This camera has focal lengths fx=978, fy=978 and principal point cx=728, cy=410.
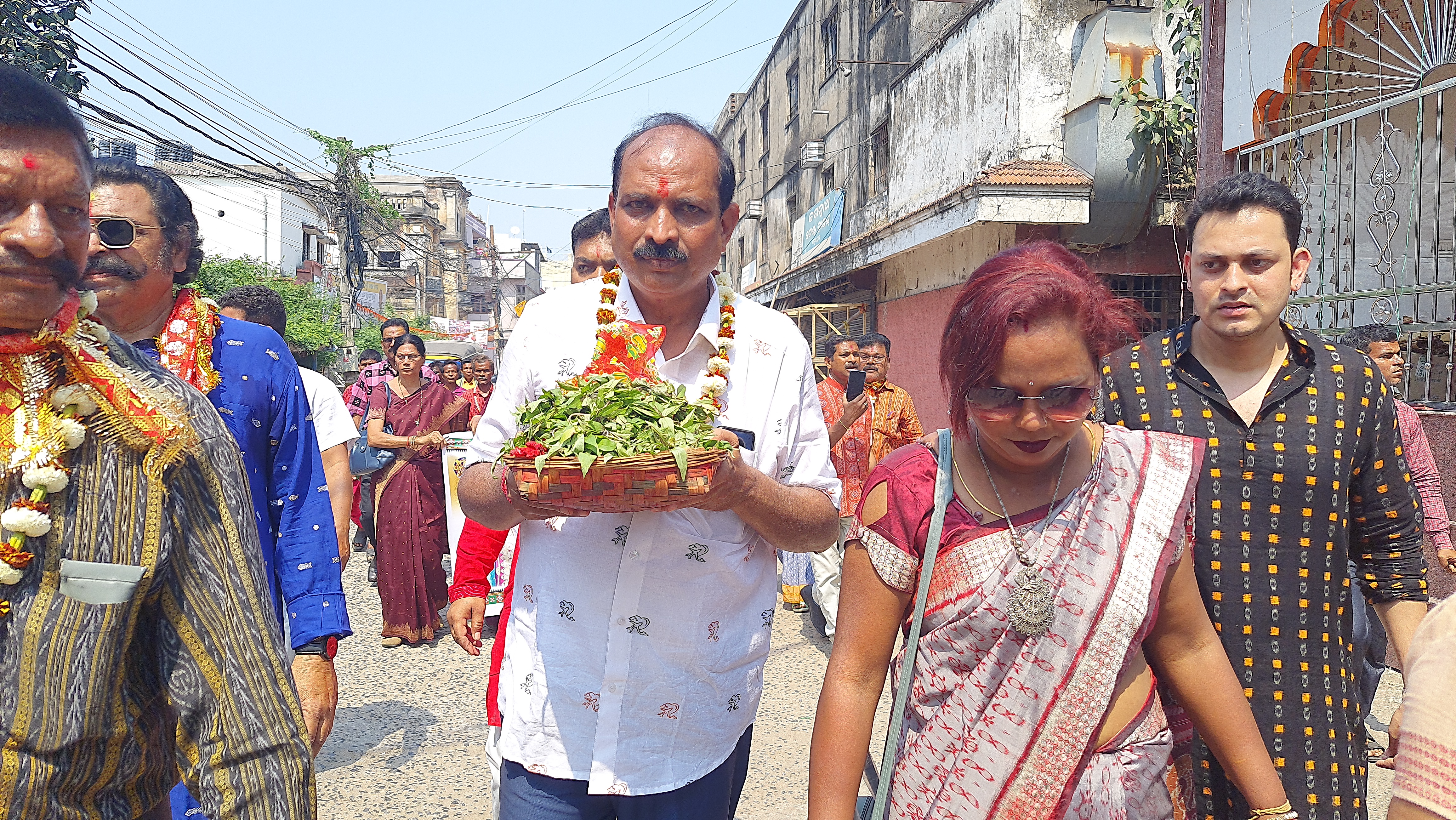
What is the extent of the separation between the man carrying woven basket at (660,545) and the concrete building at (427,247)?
45090 millimetres

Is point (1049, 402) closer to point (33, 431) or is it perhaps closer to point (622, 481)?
point (622, 481)


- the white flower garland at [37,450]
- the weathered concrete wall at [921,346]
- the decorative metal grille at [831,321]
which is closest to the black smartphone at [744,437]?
the white flower garland at [37,450]

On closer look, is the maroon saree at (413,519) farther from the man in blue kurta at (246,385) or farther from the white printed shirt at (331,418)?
the man in blue kurta at (246,385)

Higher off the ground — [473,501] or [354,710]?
[473,501]

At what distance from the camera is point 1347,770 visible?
7.67 feet

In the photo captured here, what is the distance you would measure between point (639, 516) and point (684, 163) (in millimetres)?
791

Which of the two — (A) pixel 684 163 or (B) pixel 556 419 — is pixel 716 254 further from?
(B) pixel 556 419

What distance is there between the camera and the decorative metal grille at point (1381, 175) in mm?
5793

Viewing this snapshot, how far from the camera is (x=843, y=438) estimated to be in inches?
272

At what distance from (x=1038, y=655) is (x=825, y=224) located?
17.3 metres

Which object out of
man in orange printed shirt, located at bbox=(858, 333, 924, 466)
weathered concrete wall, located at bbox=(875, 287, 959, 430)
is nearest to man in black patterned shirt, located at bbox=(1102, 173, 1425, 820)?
man in orange printed shirt, located at bbox=(858, 333, 924, 466)

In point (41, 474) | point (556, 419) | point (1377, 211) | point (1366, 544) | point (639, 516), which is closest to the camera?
point (41, 474)

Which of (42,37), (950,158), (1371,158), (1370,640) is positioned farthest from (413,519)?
(950,158)

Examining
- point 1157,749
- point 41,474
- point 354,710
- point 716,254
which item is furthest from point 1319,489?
point 354,710
